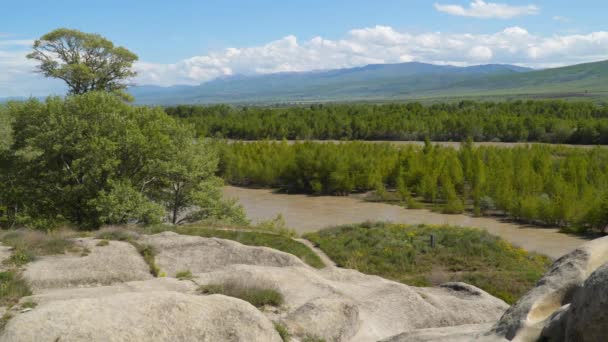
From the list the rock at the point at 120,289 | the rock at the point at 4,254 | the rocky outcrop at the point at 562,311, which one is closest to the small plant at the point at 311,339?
the rocky outcrop at the point at 562,311

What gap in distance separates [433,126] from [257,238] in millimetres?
93135

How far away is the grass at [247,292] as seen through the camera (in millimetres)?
15734

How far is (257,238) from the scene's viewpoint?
31.9 metres

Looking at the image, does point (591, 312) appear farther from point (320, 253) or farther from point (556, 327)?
point (320, 253)

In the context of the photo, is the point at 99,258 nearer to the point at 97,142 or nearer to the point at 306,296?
the point at 306,296

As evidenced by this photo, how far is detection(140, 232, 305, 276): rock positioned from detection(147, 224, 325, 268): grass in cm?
567

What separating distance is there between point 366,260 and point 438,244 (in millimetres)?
5841

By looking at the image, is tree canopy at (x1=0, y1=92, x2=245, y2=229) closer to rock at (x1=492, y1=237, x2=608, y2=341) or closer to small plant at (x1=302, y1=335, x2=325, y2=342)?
small plant at (x1=302, y1=335, x2=325, y2=342)

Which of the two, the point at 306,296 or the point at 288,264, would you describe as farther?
the point at 288,264

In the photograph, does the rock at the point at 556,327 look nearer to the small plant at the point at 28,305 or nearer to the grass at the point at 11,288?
the small plant at the point at 28,305

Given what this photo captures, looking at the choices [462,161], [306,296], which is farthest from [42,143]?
[462,161]

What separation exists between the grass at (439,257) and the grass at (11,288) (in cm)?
1790

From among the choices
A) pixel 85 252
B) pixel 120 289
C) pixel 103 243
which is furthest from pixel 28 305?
pixel 103 243

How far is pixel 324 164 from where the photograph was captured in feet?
229
